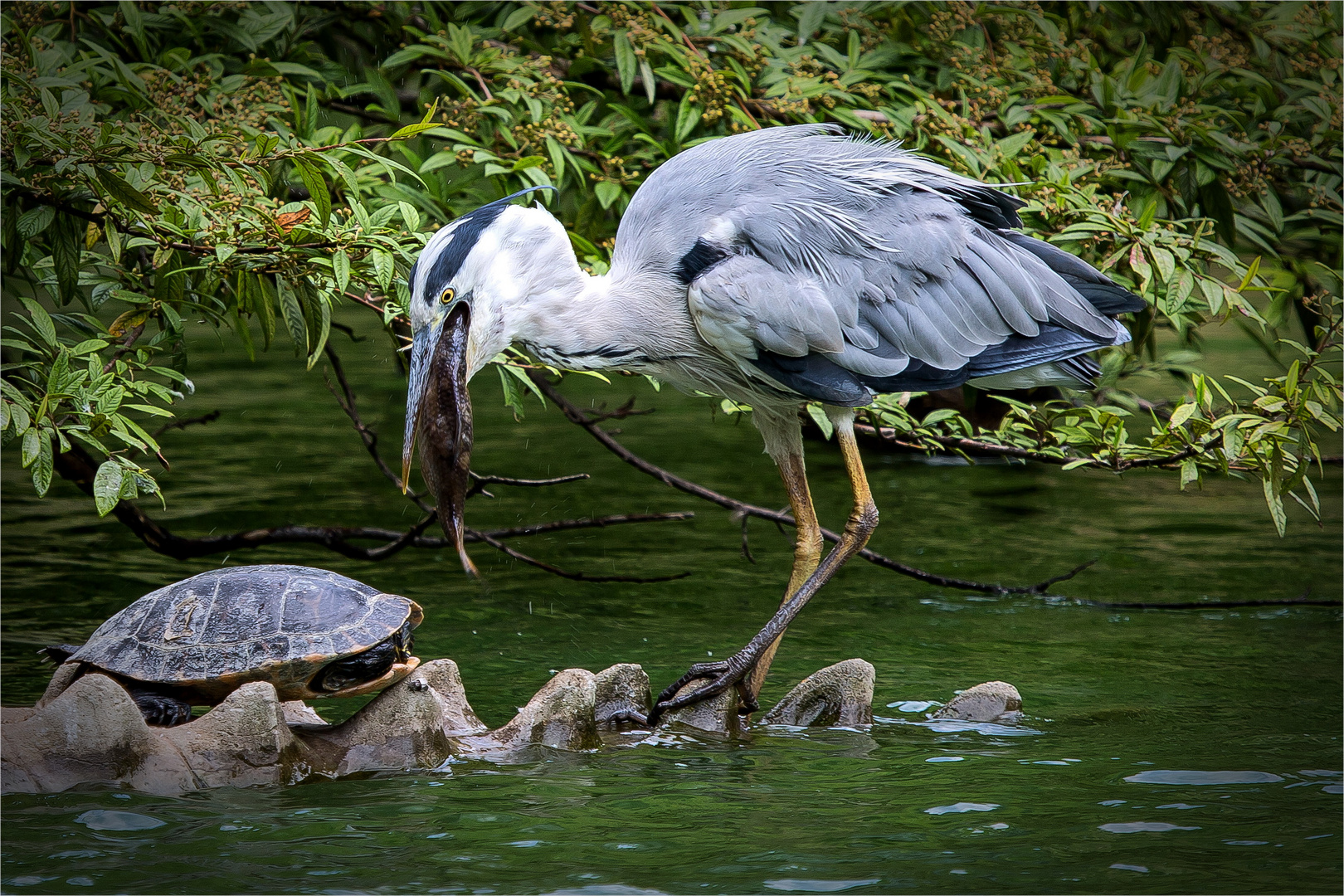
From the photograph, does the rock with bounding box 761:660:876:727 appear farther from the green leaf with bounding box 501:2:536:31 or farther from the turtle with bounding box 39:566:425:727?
the green leaf with bounding box 501:2:536:31

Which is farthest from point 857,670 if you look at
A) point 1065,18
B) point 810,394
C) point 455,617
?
point 1065,18

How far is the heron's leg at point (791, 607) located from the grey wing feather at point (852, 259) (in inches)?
14.1

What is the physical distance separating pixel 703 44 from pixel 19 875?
4.49m

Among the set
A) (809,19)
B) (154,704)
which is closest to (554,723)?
(154,704)

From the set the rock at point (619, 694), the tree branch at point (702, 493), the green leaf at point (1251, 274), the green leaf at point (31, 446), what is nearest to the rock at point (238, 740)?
the green leaf at point (31, 446)

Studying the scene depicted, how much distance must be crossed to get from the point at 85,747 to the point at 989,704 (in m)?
2.98

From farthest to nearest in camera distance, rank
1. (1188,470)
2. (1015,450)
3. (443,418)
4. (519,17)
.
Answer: (519,17), (1015,450), (1188,470), (443,418)

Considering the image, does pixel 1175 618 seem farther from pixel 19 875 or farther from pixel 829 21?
pixel 19 875

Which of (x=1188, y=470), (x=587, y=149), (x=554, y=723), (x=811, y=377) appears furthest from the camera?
(x=587, y=149)

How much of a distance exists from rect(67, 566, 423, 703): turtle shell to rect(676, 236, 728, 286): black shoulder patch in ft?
4.87

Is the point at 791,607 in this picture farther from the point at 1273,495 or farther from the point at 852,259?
the point at 1273,495

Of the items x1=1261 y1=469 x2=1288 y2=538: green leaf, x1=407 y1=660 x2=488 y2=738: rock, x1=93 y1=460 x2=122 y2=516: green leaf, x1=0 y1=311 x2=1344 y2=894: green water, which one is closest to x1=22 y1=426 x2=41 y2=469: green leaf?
x1=93 y1=460 x2=122 y2=516: green leaf

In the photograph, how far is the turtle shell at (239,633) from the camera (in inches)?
159

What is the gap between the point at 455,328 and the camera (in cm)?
396
